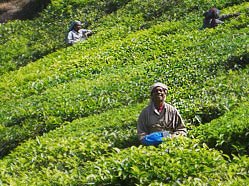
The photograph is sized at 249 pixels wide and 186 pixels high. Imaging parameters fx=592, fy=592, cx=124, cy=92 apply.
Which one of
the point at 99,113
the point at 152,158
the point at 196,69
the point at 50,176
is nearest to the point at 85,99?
the point at 99,113

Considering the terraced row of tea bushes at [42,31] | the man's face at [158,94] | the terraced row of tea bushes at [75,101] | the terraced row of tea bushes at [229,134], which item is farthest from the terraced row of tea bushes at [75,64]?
the terraced row of tea bushes at [229,134]

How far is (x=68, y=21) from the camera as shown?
Answer: 30938mm

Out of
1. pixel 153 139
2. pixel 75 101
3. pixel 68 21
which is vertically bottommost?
pixel 68 21

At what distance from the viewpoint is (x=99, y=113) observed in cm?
1625

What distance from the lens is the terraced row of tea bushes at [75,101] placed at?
16.4 meters

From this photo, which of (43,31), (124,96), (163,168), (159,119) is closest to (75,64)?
(124,96)

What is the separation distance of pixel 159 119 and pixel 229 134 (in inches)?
56.7

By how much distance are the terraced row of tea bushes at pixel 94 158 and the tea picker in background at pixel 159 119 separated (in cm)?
49

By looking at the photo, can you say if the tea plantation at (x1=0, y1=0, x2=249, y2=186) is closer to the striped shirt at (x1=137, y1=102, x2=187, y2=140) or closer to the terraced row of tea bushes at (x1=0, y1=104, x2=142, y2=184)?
the terraced row of tea bushes at (x1=0, y1=104, x2=142, y2=184)

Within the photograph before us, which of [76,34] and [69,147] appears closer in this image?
[69,147]

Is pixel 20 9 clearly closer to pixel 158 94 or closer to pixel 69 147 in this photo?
pixel 69 147

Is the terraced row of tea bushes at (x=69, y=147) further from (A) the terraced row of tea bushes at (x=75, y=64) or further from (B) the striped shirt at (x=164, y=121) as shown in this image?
(A) the terraced row of tea bushes at (x=75, y=64)

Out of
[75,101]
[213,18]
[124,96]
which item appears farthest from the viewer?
[213,18]

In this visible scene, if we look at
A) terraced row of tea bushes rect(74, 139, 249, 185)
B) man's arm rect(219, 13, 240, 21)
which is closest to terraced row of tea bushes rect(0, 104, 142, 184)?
terraced row of tea bushes rect(74, 139, 249, 185)
